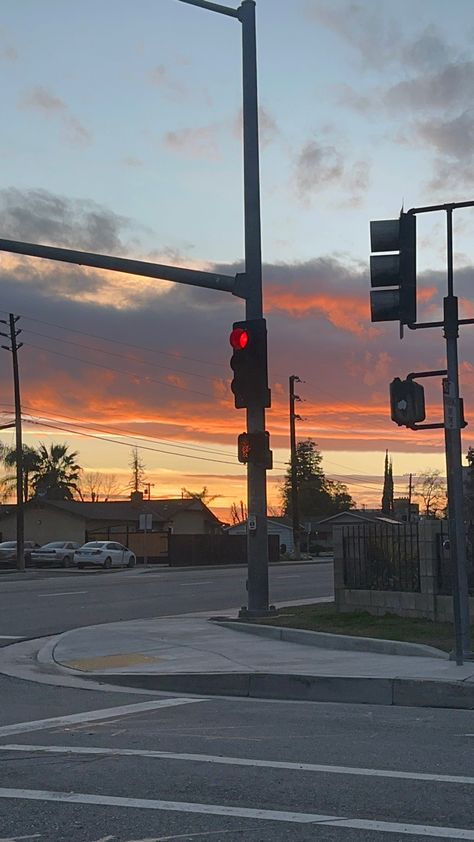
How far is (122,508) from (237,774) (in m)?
71.8

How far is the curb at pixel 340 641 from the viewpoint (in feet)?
40.7

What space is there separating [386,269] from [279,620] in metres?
6.91

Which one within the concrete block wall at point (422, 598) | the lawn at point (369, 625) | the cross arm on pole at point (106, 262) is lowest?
the lawn at point (369, 625)

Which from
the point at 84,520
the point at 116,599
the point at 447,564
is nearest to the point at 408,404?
the point at 447,564

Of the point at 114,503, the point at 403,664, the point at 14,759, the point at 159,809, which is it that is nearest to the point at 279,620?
the point at 403,664

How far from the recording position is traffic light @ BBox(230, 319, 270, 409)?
16312 mm

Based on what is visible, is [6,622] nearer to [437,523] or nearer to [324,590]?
[437,523]

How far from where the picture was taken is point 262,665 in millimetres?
12078

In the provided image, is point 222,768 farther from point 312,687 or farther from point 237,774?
point 312,687

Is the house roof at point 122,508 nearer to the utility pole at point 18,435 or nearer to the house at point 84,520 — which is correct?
the house at point 84,520

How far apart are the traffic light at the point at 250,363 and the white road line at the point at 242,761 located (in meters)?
8.97

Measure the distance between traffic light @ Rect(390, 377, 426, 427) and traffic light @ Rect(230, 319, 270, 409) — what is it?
5.07 metres

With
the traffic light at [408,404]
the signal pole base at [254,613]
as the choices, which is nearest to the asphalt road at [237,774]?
the traffic light at [408,404]

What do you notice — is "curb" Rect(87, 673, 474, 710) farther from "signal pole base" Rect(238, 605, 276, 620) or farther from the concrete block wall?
"signal pole base" Rect(238, 605, 276, 620)
